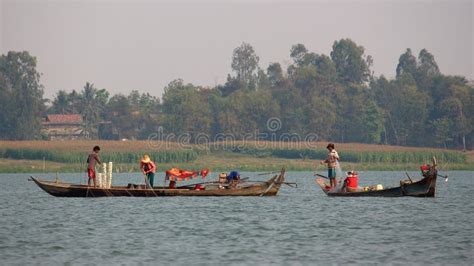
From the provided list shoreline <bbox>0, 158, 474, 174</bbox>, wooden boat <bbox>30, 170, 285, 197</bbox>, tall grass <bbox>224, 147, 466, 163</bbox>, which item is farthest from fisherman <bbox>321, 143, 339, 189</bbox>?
tall grass <bbox>224, 147, 466, 163</bbox>

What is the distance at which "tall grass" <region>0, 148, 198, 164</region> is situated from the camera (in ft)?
381

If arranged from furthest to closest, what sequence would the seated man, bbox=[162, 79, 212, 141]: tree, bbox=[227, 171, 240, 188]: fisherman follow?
bbox=[162, 79, 212, 141]: tree < bbox=[227, 171, 240, 188]: fisherman < the seated man

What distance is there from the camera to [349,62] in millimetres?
174875

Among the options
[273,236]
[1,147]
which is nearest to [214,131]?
[1,147]

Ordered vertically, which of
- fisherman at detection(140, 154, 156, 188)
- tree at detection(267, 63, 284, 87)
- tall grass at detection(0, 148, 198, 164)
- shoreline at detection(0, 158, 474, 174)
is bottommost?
fisherman at detection(140, 154, 156, 188)

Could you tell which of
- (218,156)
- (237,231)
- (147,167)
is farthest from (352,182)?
(218,156)

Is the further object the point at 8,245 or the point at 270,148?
the point at 270,148

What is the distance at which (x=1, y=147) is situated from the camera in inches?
5064

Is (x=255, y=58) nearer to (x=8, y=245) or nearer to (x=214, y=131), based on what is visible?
(x=214, y=131)

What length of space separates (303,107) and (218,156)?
29.4 meters

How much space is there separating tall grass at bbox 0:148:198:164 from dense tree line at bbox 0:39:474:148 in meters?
28.7

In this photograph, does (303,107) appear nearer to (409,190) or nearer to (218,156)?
(218,156)

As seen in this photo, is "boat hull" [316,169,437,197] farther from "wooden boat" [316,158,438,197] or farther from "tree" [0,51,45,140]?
"tree" [0,51,45,140]

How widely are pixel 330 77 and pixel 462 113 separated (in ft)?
84.4
